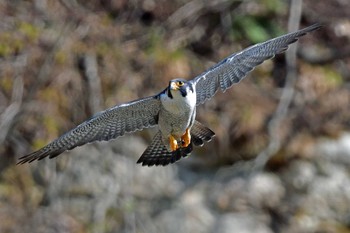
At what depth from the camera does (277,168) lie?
9.88m

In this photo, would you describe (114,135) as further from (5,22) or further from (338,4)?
(338,4)

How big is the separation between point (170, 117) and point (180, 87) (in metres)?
0.38

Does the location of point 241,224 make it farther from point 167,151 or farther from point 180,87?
point 180,87

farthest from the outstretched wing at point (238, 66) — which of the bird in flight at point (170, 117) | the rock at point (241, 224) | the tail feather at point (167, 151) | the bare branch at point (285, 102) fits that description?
the rock at point (241, 224)

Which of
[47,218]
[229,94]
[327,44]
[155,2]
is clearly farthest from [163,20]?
[47,218]

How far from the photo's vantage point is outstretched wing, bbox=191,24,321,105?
266 inches

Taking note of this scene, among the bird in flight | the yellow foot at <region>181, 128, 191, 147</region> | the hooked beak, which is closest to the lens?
the hooked beak

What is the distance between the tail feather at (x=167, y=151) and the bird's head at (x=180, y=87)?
2.01 ft

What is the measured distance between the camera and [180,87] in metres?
6.39

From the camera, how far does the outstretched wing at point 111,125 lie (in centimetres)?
684

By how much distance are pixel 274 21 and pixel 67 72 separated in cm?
232

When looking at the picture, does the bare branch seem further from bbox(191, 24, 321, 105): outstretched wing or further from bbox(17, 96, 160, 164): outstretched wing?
bbox(17, 96, 160, 164): outstretched wing

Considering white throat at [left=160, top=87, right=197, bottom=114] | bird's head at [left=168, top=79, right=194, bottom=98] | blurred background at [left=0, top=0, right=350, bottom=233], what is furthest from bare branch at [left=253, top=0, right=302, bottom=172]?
bird's head at [left=168, top=79, right=194, bottom=98]

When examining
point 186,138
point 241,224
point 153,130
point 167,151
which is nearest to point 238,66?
point 186,138
